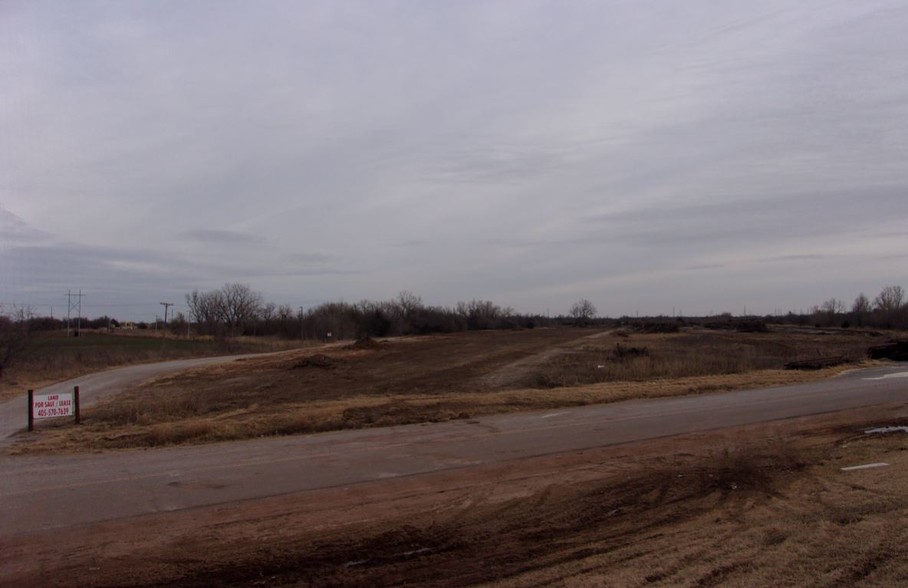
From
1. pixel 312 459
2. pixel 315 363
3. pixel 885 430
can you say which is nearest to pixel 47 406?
pixel 312 459

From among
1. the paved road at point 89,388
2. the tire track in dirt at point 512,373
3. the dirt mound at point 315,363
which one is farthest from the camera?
the dirt mound at point 315,363

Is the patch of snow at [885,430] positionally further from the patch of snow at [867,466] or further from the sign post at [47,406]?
the sign post at [47,406]

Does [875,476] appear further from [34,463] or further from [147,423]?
[147,423]

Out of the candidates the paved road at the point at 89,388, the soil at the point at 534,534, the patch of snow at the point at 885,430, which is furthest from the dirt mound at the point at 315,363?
the soil at the point at 534,534

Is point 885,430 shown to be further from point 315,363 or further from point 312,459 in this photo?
point 315,363

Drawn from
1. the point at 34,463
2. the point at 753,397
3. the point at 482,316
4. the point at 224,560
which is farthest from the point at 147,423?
the point at 482,316

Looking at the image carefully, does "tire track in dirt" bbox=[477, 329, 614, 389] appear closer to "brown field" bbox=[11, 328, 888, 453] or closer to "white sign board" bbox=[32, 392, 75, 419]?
"brown field" bbox=[11, 328, 888, 453]

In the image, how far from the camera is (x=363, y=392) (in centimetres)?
2709

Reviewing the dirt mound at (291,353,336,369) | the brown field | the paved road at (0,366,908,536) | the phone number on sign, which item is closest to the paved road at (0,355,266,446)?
the phone number on sign

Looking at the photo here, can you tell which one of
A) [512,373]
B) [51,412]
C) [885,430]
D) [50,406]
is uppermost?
[50,406]

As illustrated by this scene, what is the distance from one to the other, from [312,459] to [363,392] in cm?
1450

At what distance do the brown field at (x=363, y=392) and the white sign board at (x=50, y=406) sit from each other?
447 millimetres

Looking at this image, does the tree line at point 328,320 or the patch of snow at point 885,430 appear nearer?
the patch of snow at point 885,430

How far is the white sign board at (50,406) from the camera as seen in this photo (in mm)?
18344
